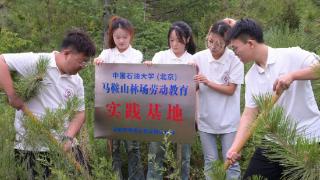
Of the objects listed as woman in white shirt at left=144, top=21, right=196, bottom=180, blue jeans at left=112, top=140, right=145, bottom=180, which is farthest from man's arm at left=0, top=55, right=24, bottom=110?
blue jeans at left=112, top=140, right=145, bottom=180

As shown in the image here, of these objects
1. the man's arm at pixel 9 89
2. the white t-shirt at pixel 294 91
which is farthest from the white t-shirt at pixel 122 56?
the white t-shirt at pixel 294 91

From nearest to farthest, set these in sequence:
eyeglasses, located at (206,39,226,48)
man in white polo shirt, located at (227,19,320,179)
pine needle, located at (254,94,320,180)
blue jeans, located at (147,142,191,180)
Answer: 1. pine needle, located at (254,94,320,180)
2. man in white polo shirt, located at (227,19,320,179)
3. eyeglasses, located at (206,39,226,48)
4. blue jeans, located at (147,142,191,180)

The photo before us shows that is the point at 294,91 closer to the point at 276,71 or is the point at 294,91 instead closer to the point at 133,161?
the point at 276,71

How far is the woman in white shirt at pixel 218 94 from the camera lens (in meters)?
3.97

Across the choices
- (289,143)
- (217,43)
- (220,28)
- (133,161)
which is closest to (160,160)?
(133,161)

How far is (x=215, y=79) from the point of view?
13.1ft

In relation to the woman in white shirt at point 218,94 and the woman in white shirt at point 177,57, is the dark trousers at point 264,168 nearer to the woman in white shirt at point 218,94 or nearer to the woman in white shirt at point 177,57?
the woman in white shirt at point 218,94

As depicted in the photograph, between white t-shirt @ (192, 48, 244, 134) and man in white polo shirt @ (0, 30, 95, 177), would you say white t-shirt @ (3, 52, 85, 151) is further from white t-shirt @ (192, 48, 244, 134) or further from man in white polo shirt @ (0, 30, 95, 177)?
white t-shirt @ (192, 48, 244, 134)

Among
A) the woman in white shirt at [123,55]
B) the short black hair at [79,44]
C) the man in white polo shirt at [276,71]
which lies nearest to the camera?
the man in white polo shirt at [276,71]

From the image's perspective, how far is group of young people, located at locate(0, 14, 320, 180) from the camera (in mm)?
2719

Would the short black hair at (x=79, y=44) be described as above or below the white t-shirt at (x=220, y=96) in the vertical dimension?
above

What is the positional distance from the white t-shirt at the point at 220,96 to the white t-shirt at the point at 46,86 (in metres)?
1.22

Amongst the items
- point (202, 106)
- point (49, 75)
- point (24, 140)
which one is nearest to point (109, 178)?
point (24, 140)

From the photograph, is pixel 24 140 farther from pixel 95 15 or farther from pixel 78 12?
pixel 78 12
